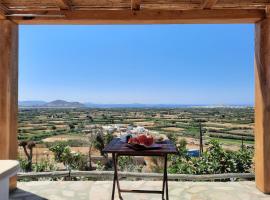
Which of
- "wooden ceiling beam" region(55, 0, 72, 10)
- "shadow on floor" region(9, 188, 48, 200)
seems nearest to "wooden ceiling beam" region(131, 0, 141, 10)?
"wooden ceiling beam" region(55, 0, 72, 10)

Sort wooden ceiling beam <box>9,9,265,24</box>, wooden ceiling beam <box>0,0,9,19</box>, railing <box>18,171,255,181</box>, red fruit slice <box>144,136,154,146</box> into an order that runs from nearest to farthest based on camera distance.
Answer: red fruit slice <box>144,136,154,146</box>, wooden ceiling beam <box>0,0,9,19</box>, wooden ceiling beam <box>9,9,265,24</box>, railing <box>18,171,255,181</box>

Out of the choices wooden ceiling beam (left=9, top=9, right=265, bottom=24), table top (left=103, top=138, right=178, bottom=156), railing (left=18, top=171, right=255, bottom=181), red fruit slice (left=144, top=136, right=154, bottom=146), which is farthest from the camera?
railing (left=18, top=171, right=255, bottom=181)

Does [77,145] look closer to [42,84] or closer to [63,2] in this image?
[42,84]

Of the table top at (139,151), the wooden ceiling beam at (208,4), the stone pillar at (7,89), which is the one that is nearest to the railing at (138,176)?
the stone pillar at (7,89)

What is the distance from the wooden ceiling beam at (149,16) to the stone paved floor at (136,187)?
207 centimetres

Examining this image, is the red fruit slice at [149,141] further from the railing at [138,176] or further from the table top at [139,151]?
the railing at [138,176]

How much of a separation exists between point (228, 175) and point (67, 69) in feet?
155

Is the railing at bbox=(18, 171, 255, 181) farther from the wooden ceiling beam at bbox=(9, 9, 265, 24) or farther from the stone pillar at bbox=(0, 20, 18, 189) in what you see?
the wooden ceiling beam at bbox=(9, 9, 265, 24)

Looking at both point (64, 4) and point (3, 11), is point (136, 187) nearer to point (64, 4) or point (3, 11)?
point (64, 4)

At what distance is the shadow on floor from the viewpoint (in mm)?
3086


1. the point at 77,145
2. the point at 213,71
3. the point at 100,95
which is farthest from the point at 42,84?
the point at 213,71

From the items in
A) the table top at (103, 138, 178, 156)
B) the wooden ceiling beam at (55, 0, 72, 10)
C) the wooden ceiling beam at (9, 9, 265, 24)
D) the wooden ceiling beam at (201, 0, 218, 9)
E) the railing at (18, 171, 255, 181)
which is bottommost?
the railing at (18, 171, 255, 181)

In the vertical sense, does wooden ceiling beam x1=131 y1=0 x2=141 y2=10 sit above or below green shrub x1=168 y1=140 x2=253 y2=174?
above

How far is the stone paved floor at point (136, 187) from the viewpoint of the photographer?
3.14 m
